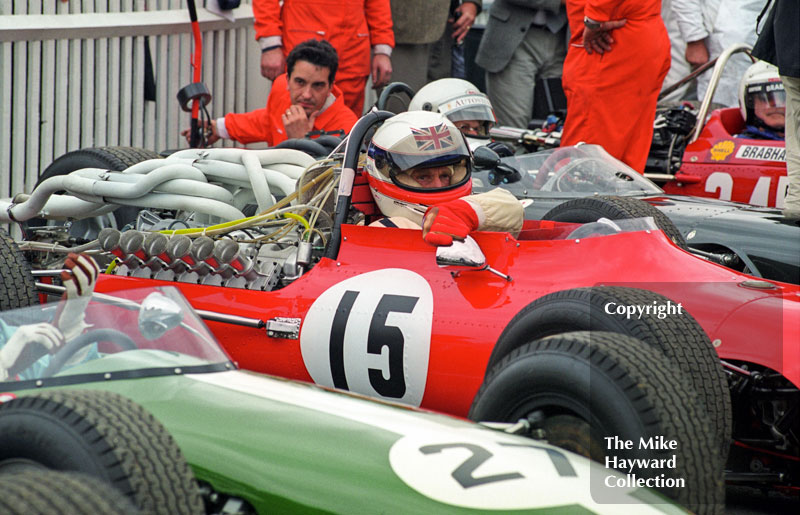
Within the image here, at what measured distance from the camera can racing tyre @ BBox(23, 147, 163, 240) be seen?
6586 mm

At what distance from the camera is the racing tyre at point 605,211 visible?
5.34 metres

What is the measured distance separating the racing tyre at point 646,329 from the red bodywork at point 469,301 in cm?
34

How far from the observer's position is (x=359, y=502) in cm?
268

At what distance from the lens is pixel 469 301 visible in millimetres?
4215

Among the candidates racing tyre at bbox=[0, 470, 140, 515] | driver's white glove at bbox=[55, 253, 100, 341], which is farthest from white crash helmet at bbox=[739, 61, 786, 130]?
racing tyre at bbox=[0, 470, 140, 515]

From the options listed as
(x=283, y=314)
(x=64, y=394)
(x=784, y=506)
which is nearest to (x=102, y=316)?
(x=64, y=394)

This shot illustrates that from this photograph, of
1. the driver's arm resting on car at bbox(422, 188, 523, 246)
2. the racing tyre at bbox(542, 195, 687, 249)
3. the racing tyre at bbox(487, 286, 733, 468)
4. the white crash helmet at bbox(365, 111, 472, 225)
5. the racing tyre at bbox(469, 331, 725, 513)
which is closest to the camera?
the racing tyre at bbox(469, 331, 725, 513)

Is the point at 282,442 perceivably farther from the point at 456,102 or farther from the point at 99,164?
the point at 456,102

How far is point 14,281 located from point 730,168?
564 centimetres

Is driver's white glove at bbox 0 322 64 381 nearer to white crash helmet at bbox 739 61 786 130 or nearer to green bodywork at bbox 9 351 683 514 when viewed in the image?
green bodywork at bbox 9 351 683 514

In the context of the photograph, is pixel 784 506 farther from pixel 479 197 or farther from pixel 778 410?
pixel 479 197

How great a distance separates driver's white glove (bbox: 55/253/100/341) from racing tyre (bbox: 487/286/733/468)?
1498 millimetres

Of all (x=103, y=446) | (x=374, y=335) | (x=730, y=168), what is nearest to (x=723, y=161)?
(x=730, y=168)

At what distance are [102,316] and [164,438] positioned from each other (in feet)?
2.48
